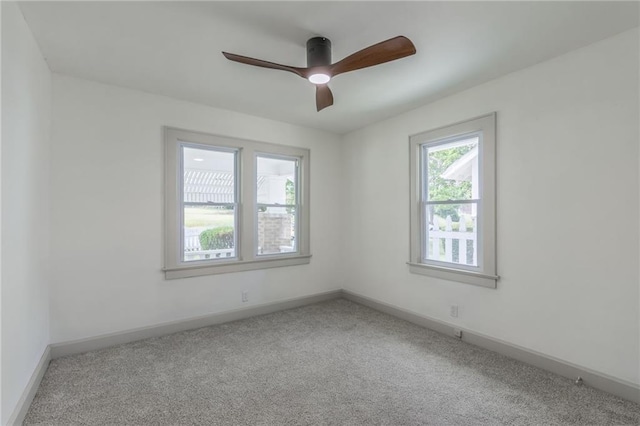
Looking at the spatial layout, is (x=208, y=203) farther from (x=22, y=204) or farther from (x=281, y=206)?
(x=22, y=204)

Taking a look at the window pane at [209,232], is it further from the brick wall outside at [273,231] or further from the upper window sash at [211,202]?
the brick wall outside at [273,231]

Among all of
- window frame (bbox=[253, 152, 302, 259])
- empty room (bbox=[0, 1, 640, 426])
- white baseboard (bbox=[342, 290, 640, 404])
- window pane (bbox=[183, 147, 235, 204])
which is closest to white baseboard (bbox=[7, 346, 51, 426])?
empty room (bbox=[0, 1, 640, 426])

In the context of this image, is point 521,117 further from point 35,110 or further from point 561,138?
point 35,110

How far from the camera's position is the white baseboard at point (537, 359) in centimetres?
221

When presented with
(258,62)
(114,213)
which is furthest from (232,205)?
(258,62)

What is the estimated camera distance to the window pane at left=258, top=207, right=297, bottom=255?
14.0 feet

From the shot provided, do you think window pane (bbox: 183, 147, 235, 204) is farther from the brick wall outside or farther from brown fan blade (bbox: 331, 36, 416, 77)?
brown fan blade (bbox: 331, 36, 416, 77)

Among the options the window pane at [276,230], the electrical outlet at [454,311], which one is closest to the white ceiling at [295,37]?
the window pane at [276,230]

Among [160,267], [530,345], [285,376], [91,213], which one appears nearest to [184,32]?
[91,213]

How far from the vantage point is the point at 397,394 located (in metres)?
2.29

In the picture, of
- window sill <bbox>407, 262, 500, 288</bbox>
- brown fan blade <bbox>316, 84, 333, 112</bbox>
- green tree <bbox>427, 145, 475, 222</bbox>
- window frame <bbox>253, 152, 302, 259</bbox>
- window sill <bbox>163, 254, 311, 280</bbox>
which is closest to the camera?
brown fan blade <bbox>316, 84, 333, 112</bbox>

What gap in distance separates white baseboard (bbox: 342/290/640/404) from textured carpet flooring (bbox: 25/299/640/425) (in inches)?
3.0

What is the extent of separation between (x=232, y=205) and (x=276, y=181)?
2.51ft

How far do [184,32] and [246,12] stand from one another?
0.56 metres
